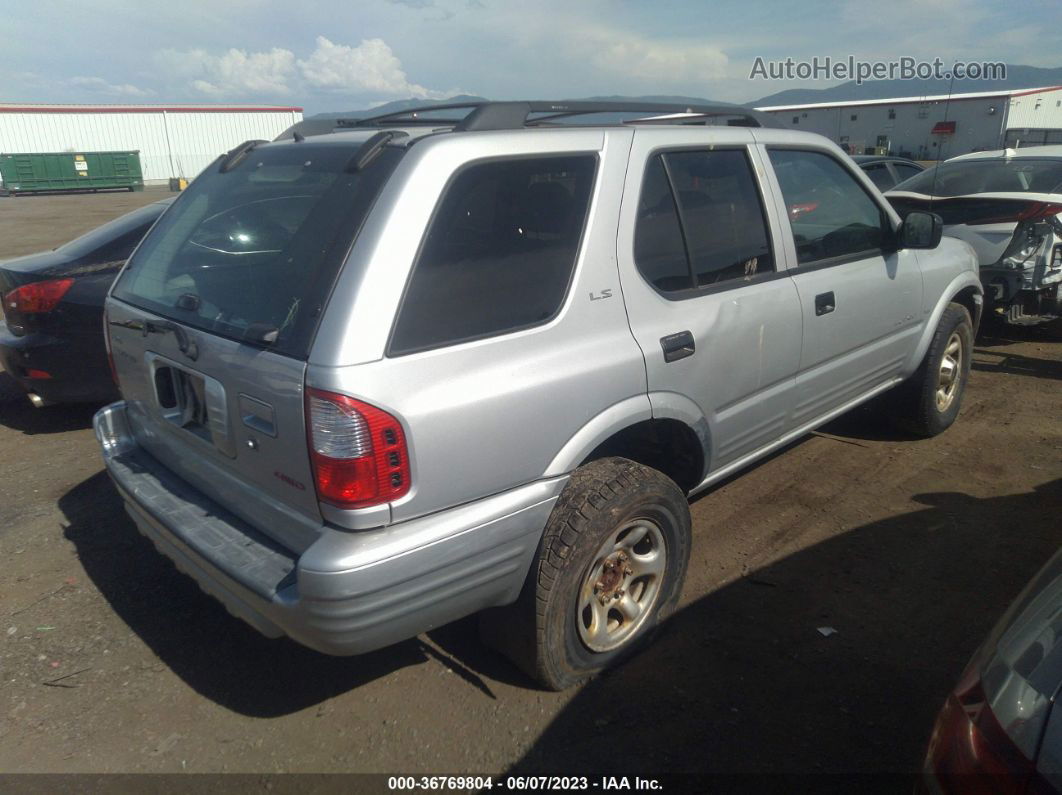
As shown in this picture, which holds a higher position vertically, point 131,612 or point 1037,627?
point 1037,627

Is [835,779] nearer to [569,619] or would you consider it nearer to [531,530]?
[569,619]

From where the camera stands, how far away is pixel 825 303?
363 cm

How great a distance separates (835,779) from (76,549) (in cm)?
351

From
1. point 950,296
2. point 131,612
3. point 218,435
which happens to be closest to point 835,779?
point 218,435

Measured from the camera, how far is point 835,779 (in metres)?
2.41

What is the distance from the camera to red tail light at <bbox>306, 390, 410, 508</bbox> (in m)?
2.10

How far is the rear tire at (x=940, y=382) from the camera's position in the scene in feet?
15.3

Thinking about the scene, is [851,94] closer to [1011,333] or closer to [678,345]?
[1011,333]

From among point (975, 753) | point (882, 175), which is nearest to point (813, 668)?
point (975, 753)

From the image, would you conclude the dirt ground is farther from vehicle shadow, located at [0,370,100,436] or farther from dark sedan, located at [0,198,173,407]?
vehicle shadow, located at [0,370,100,436]

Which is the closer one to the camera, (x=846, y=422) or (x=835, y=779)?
(x=835, y=779)

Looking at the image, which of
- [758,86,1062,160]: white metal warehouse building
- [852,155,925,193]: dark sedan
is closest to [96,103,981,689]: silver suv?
[852,155,925,193]: dark sedan

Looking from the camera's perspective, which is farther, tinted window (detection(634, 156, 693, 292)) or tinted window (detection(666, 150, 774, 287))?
tinted window (detection(666, 150, 774, 287))

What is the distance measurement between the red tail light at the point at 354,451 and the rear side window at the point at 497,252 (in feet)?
0.69
